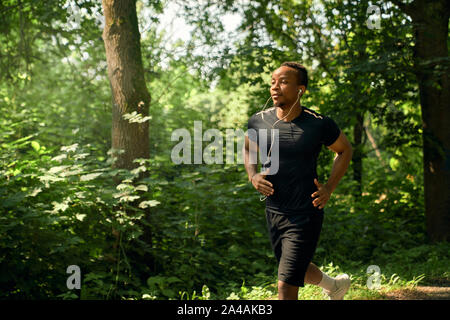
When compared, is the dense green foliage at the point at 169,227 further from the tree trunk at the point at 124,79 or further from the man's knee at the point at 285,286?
the man's knee at the point at 285,286

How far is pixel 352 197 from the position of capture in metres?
11.8

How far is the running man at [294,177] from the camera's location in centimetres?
355

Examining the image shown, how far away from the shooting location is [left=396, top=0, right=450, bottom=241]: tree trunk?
28.8 feet

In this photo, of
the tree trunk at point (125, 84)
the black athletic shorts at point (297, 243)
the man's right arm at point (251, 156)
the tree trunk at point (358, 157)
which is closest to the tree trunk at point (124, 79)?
the tree trunk at point (125, 84)

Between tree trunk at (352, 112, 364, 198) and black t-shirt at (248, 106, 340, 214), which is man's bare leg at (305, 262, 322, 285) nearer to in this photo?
black t-shirt at (248, 106, 340, 214)

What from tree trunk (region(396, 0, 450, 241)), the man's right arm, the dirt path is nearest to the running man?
the man's right arm

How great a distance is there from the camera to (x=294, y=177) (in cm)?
356

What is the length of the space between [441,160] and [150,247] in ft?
20.0

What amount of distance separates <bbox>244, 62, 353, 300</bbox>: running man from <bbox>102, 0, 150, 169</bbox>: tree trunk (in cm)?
384

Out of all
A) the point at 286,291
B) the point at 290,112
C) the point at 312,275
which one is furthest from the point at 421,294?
the point at 290,112

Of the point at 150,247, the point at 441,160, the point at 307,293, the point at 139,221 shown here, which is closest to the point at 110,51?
the point at 139,221

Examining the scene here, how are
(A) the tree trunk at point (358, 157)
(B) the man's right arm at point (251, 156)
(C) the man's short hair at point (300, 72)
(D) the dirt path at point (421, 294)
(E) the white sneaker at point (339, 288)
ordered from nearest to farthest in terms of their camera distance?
(C) the man's short hair at point (300, 72) → (B) the man's right arm at point (251, 156) → (E) the white sneaker at point (339, 288) → (D) the dirt path at point (421, 294) → (A) the tree trunk at point (358, 157)

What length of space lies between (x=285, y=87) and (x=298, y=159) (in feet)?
1.92

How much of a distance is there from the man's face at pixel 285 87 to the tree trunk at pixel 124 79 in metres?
3.90
